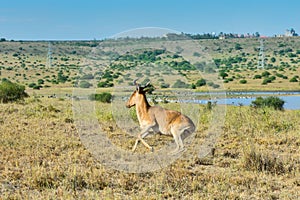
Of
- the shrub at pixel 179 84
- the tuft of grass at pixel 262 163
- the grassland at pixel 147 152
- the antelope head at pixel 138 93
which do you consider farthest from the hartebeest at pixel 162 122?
the shrub at pixel 179 84

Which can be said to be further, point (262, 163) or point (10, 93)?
point (10, 93)

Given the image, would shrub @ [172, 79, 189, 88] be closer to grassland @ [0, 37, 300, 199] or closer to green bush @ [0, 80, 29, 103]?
grassland @ [0, 37, 300, 199]

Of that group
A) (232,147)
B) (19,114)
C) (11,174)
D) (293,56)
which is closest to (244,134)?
(232,147)

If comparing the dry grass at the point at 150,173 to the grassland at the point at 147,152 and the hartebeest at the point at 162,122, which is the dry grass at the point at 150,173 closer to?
the grassland at the point at 147,152

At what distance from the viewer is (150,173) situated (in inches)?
332

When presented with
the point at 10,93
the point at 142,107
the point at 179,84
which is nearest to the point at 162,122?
the point at 142,107

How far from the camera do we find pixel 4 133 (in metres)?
12.0

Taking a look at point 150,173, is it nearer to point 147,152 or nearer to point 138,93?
point 147,152

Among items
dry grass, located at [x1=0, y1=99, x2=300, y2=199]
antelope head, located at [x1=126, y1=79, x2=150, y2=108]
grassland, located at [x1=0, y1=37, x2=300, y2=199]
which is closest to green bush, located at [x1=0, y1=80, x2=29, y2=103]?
grassland, located at [x1=0, y1=37, x2=300, y2=199]

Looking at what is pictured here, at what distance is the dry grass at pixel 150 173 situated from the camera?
23.9 ft

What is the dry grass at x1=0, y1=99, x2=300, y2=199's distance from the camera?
727cm

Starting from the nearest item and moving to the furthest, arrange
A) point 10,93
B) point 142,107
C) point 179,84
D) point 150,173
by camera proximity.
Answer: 1. point 150,173
2. point 142,107
3. point 179,84
4. point 10,93

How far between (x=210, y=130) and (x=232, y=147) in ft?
6.76

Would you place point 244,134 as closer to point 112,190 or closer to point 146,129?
point 146,129
